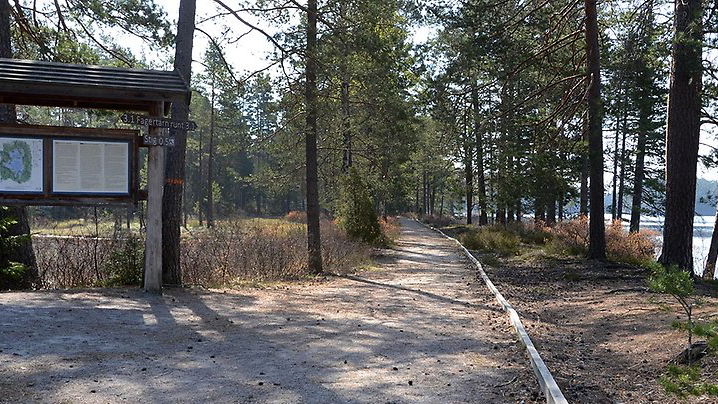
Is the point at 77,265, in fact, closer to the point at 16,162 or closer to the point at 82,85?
the point at 16,162

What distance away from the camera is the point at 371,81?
16.2 metres

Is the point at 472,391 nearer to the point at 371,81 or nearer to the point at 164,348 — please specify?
the point at 164,348

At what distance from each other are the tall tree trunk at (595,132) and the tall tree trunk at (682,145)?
2.96 metres

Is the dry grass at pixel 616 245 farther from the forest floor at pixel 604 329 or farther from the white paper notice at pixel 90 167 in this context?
the white paper notice at pixel 90 167

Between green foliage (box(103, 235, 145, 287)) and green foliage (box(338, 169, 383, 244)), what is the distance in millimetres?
11559

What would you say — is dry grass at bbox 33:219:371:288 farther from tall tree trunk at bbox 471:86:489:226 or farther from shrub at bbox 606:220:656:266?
shrub at bbox 606:220:656:266

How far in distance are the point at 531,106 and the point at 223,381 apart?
15607 millimetres

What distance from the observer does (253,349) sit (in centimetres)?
719

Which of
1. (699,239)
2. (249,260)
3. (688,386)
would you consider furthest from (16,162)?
(699,239)

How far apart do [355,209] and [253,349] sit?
15899mm

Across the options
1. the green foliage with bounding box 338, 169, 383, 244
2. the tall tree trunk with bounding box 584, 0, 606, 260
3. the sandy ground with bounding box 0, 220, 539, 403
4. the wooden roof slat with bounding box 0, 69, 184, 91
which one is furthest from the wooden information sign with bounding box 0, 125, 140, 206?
the green foliage with bounding box 338, 169, 383, 244

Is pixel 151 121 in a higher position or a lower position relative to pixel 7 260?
higher

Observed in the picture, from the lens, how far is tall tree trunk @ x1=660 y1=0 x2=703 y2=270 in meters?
12.4

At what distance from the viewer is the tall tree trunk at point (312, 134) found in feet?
48.1
